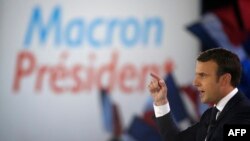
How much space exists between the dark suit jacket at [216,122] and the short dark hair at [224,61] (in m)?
0.06

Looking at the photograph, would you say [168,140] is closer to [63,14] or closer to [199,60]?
[199,60]

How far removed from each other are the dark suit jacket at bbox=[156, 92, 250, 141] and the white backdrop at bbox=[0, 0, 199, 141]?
2.33m

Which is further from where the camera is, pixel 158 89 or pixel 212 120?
pixel 158 89

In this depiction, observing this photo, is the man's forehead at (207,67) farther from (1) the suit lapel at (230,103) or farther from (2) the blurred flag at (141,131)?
(2) the blurred flag at (141,131)

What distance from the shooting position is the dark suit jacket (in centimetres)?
111

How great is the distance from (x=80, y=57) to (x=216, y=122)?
101 inches

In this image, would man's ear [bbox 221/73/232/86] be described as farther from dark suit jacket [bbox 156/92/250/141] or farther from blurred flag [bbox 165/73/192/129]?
blurred flag [bbox 165/73/192/129]

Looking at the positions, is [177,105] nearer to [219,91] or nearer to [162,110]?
[162,110]

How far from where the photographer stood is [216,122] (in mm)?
1144
